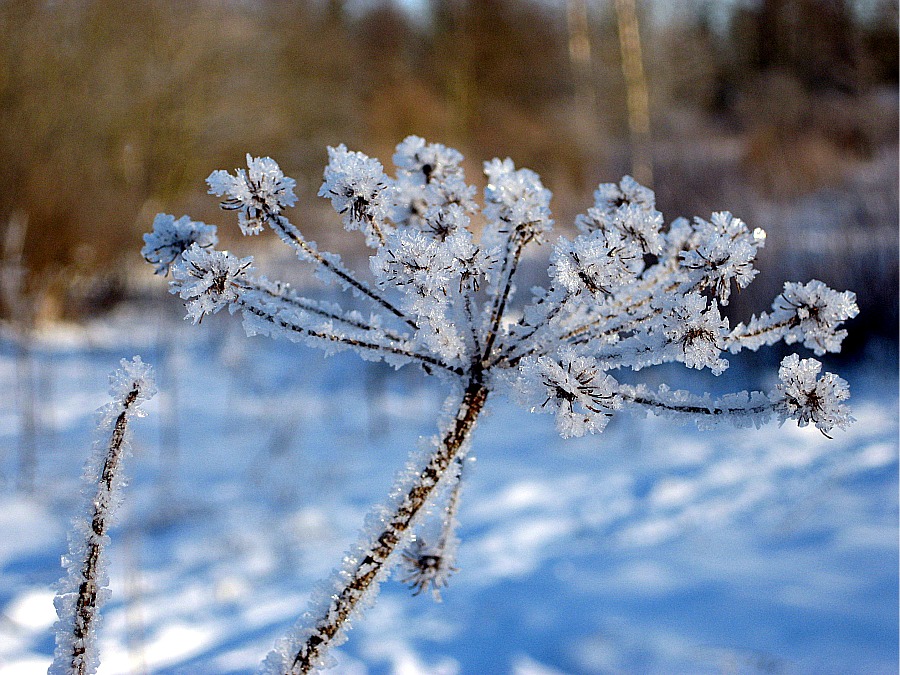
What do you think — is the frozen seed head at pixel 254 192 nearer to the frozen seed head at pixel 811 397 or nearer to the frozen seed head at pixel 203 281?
the frozen seed head at pixel 203 281

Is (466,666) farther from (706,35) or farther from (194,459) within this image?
(706,35)

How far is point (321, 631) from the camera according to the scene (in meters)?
0.53

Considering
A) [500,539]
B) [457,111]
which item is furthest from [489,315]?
[457,111]

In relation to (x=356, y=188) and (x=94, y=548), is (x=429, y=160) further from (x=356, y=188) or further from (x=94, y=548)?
(x=94, y=548)

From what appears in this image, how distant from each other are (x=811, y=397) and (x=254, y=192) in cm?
43

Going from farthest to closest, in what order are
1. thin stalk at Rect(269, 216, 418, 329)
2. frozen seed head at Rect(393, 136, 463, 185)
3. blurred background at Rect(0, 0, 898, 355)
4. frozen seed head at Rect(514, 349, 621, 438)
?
blurred background at Rect(0, 0, 898, 355) < frozen seed head at Rect(393, 136, 463, 185) < thin stalk at Rect(269, 216, 418, 329) < frozen seed head at Rect(514, 349, 621, 438)

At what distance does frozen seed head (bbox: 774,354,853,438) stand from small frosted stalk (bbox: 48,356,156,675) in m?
0.45

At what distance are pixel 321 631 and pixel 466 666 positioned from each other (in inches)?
36.6

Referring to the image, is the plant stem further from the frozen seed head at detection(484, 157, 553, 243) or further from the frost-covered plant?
the frozen seed head at detection(484, 157, 553, 243)

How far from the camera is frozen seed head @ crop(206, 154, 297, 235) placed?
541 mm

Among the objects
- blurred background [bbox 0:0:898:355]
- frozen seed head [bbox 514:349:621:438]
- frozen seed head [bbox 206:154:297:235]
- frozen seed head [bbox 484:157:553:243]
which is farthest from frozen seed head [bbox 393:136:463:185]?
blurred background [bbox 0:0:898:355]

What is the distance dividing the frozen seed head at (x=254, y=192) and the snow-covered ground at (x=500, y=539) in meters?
0.24

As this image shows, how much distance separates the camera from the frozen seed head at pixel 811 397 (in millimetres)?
489

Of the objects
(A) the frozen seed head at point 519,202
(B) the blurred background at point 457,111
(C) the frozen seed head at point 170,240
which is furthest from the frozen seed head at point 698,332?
(B) the blurred background at point 457,111
